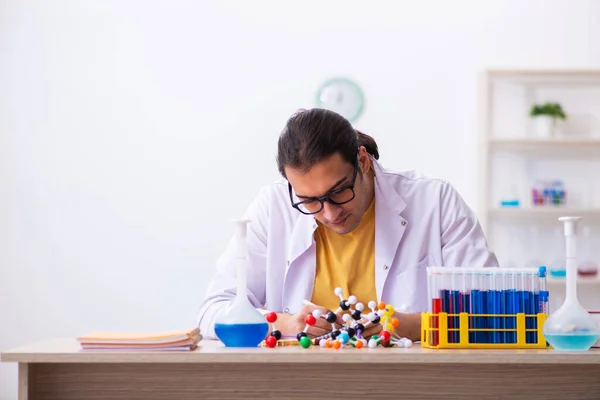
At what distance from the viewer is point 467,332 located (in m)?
1.76

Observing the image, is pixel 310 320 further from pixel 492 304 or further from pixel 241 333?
pixel 492 304

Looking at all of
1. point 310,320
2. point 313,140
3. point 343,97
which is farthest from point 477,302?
point 343,97

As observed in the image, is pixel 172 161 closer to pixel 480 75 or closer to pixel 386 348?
pixel 480 75

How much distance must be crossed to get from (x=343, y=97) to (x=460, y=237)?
2352 millimetres

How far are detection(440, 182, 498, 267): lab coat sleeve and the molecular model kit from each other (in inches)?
18.8

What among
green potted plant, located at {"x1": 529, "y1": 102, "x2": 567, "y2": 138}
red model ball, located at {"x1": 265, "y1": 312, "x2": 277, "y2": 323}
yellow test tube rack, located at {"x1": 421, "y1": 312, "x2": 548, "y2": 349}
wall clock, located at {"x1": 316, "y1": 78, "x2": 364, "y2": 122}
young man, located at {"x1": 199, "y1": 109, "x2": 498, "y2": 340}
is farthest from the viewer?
wall clock, located at {"x1": 316, "y1": 78, "x2": 364, "y2": 122}

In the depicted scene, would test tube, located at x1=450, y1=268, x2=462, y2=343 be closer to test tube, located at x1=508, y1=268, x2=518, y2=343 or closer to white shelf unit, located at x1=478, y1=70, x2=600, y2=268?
test tube, located at x1=508, y1=268, x2=518, y2=343

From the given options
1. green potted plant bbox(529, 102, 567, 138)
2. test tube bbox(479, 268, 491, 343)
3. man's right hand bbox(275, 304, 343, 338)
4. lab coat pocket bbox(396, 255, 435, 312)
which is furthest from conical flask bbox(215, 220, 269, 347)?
green potted plant bbox(529, 102, 567, 138)

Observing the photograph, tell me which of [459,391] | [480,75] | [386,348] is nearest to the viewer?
[459,391]

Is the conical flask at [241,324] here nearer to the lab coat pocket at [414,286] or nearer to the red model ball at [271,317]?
the red model ball at [271,317]

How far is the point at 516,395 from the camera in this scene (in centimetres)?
166

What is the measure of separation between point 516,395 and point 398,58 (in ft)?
10.7

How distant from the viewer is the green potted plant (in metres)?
4.54

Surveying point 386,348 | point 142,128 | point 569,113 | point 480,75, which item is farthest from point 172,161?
point 386,348
